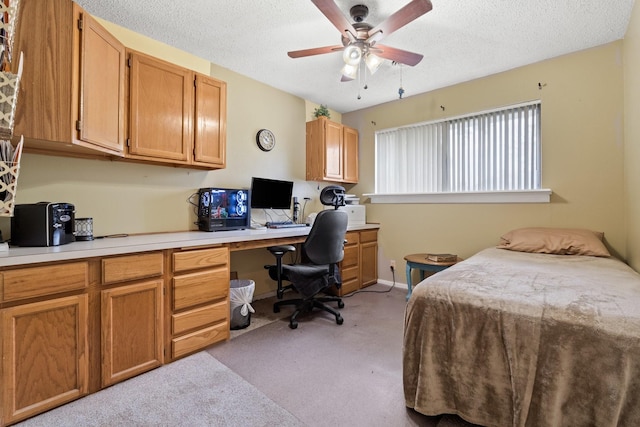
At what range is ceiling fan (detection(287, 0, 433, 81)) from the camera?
1751 mm

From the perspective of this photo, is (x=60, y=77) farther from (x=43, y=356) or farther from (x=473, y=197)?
(x=473, y=197)

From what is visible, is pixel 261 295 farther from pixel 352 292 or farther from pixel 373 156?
pixel 373 156

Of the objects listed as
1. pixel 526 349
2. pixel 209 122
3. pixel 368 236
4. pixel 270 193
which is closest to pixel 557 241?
pixel 526 349

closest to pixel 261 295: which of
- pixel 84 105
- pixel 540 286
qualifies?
pixel 84 105

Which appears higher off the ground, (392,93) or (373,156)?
(392,93)

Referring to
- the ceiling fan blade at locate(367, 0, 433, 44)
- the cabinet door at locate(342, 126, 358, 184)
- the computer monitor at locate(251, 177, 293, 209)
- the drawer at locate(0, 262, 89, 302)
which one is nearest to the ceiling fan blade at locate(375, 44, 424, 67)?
the ceiling fan blade at locate(367, 0, 433, 44)

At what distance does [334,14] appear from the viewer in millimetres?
1773

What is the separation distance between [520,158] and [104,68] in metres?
3.86

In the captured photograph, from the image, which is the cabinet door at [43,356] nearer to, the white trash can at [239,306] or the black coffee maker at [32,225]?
the black coffee maker at [32,225]

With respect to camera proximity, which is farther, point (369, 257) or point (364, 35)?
point (369, 257)

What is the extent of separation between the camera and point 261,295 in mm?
3396

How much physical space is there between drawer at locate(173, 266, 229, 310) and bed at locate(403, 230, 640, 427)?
1480mm

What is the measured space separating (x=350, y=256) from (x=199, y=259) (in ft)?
6.50

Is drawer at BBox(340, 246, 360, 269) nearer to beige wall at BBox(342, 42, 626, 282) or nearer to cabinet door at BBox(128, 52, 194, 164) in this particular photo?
beige wall at BBox(342, 42, 626, 282)
